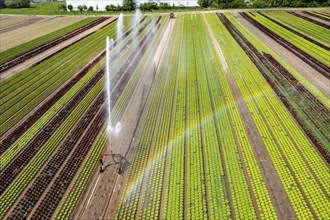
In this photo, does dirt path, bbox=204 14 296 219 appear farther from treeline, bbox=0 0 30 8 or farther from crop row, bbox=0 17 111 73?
treeline, bbox=0 0 30 8

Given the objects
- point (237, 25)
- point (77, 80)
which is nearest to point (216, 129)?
point (77, 80)

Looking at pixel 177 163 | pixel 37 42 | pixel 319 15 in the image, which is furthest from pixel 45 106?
pixel 319 15

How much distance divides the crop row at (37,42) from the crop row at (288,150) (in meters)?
46.1

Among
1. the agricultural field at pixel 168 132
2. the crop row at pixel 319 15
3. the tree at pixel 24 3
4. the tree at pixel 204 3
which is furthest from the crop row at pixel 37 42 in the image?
the crop row at pixel 319 15

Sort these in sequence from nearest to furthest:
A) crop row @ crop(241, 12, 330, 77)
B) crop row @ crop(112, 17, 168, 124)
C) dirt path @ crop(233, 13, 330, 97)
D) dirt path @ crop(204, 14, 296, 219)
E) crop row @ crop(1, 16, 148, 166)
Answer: dirt path @ crop(204, 14, 296, 219) < crop row @ crop(1, 16, 148, 166) < crop row @ crop(112, 17, 168, 124) < dirt path @ crop(233, 13, 330, 97) < crop row @ crop(241, 12, 330, 77)

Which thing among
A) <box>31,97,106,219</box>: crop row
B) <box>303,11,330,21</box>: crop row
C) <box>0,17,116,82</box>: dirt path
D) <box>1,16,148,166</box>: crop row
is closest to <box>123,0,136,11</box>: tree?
<box>0,17,116,82</box>: dirt path

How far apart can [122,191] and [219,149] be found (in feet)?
34.9

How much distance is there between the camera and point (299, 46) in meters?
55.7

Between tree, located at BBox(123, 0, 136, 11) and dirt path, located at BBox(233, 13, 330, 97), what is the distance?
176 feet

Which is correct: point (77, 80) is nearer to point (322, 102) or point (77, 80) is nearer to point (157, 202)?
point (157, 202)

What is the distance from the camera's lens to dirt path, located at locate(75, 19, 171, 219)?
19797mm

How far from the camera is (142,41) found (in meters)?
61.4

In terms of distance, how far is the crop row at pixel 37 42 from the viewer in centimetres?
5334

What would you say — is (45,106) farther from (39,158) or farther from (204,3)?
(204,3)
